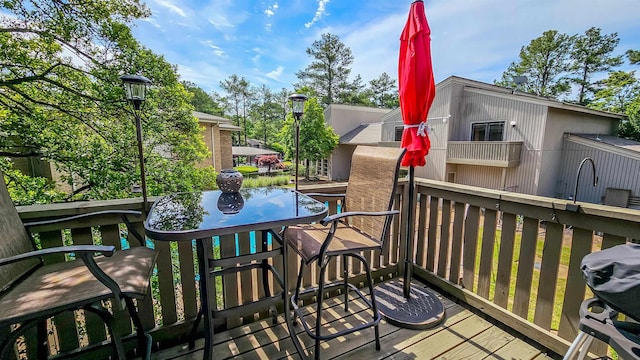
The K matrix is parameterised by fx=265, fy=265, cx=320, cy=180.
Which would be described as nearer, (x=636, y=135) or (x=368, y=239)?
(x=368, y=239)

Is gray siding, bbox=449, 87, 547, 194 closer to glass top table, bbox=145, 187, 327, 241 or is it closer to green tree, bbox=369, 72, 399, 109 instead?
glass top table, bbox=145, 187, 327, 241

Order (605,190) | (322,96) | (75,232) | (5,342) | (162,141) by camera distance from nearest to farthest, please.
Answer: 1. (5,342)
2. (75,232)
3. (162,141)
4. (605,190)
5. (322,96)

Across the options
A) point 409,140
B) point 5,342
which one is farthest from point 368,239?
point 5,342

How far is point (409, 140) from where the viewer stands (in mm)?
1964

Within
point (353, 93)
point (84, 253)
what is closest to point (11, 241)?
point (84, 253)

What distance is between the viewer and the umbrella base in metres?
1.98

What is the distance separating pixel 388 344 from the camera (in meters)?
1.80

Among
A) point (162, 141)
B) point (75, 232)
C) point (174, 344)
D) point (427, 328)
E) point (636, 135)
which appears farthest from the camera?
point (636, 135)

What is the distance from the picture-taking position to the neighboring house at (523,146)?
9742 mm

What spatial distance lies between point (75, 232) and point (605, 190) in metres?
14.9

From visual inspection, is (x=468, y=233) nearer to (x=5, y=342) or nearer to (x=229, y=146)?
(x=5, y=342)

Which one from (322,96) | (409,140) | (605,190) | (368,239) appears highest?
(322,96)

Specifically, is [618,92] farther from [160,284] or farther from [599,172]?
[160,284]

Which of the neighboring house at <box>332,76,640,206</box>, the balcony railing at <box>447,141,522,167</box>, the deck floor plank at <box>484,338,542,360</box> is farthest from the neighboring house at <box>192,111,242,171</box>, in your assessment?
the deck floor plank at <box>484,338,542,360</box>
